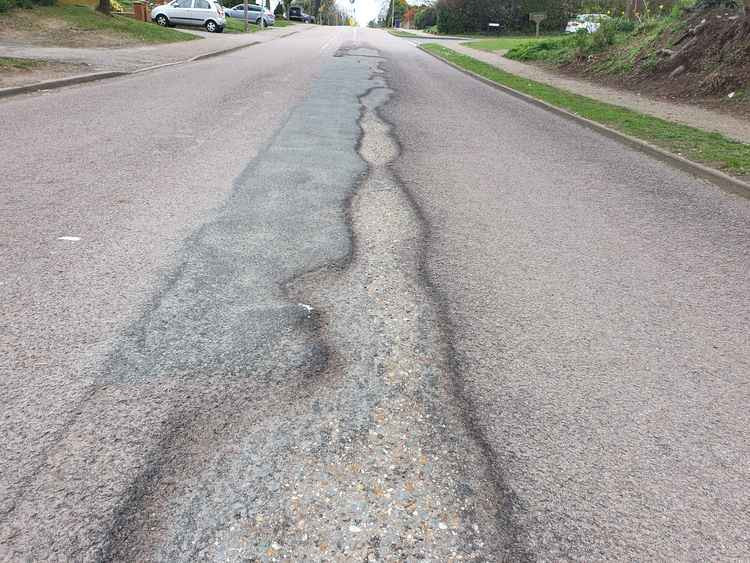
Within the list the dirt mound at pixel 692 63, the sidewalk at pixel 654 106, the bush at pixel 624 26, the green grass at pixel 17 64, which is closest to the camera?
the sidewalk at pixel 654 106

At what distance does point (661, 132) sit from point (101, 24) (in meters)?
20.5

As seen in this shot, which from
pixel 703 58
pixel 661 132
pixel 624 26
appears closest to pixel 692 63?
pixel 703 58

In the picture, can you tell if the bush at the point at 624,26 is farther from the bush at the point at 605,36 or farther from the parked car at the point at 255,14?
the parked car at the point at 255,14

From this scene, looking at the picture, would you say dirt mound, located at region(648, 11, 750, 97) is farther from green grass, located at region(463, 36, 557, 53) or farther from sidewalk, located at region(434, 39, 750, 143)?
green grass, located at region(463, 36, 557, 53)

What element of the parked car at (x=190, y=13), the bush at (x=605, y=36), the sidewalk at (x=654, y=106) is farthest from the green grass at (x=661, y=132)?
the parked car at (x=190, y=13)

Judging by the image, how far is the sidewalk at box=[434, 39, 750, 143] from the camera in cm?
956

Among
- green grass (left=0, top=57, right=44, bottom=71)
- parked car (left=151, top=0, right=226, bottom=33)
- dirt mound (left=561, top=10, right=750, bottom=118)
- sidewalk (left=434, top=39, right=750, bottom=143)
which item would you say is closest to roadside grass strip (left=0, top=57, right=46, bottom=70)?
green grass (left=0, top=57, right=44, bottom=71)

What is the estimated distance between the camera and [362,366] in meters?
2.64

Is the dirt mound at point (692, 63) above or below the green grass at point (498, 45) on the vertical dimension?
above

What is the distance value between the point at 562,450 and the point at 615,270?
210cm

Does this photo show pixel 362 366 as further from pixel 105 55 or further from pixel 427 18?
pixel 427 18

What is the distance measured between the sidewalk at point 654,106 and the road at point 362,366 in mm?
4533

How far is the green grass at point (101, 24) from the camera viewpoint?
20.8 metres

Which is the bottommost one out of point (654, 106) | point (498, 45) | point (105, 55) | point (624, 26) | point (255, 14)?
point (255, 14)
